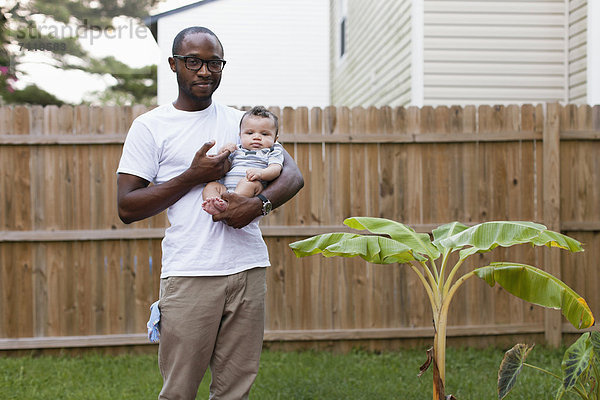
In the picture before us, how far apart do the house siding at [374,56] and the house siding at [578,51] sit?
197 cm

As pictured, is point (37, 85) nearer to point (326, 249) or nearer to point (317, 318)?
point (317, 318)

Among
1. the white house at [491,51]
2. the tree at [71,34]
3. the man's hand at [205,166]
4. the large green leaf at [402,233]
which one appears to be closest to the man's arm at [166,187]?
the man's hand at [205,166]

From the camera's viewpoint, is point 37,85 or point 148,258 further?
point 37,85

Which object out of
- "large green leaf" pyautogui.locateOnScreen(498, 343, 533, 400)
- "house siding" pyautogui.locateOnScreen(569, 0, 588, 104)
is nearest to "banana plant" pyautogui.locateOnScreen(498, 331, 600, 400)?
"large green leaf" pyautogui.locateOnScreen(498, 343, 533, 400)

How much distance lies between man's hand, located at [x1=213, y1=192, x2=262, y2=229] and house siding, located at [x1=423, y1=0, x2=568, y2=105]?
19.1ft

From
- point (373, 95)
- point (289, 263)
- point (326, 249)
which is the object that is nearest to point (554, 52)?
point (373, 95)

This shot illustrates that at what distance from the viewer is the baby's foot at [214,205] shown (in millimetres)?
2328

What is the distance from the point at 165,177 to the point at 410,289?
12.0 ft

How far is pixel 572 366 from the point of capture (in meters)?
2.93

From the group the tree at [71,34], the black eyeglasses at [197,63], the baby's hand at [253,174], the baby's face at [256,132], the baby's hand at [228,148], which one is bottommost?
the baby's hand at [253,174]

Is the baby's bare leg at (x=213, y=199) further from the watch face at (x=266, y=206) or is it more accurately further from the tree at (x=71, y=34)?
the tree at (x=71, y=34)

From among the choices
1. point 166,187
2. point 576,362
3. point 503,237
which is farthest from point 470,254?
point 166,187

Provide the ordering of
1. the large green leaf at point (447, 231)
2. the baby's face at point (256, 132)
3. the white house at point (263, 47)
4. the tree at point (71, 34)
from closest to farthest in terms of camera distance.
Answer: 1. the baby's face at point (256, 132)
2. the large green leaf at point (447, 231)
3. the white house at point (263, 47)
4. the tree at point (71, 34)

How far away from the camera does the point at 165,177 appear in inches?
98.3
